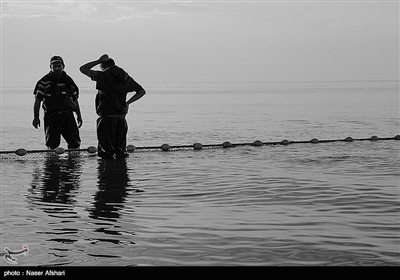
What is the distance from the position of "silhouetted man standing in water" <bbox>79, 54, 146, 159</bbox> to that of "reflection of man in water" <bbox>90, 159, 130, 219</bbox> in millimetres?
443

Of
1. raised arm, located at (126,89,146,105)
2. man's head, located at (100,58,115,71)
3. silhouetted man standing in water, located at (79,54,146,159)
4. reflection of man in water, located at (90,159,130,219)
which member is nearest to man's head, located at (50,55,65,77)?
silhouetted man standing in water, located at (79,54,146,159)

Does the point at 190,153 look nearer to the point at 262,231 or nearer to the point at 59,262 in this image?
the point at 262,231

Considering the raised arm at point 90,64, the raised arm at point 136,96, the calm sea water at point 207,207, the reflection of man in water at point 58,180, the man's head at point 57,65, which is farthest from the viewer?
the man's head at point 57,65

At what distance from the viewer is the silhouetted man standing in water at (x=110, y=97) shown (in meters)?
12.0

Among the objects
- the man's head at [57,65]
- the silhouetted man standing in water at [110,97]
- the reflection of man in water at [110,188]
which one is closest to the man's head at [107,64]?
the silhouetted man standing in water at [110,97]

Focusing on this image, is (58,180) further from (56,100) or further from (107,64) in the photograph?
(56,100)

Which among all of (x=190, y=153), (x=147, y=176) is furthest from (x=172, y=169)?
(x=190, y=153)

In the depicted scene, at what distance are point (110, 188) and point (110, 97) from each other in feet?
9.68

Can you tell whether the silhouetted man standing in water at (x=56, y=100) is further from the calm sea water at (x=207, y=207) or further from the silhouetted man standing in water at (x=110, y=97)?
the silhouetted man standing in water at (x=110, y=97)

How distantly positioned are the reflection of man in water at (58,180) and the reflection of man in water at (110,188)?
0.35 meters

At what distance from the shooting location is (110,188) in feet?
31.4

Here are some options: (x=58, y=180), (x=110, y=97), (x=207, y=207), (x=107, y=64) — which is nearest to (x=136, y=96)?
(x=110, y=97)

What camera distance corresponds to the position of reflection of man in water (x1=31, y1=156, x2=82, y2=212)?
8.84 metres

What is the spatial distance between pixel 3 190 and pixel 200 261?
4527 mm
